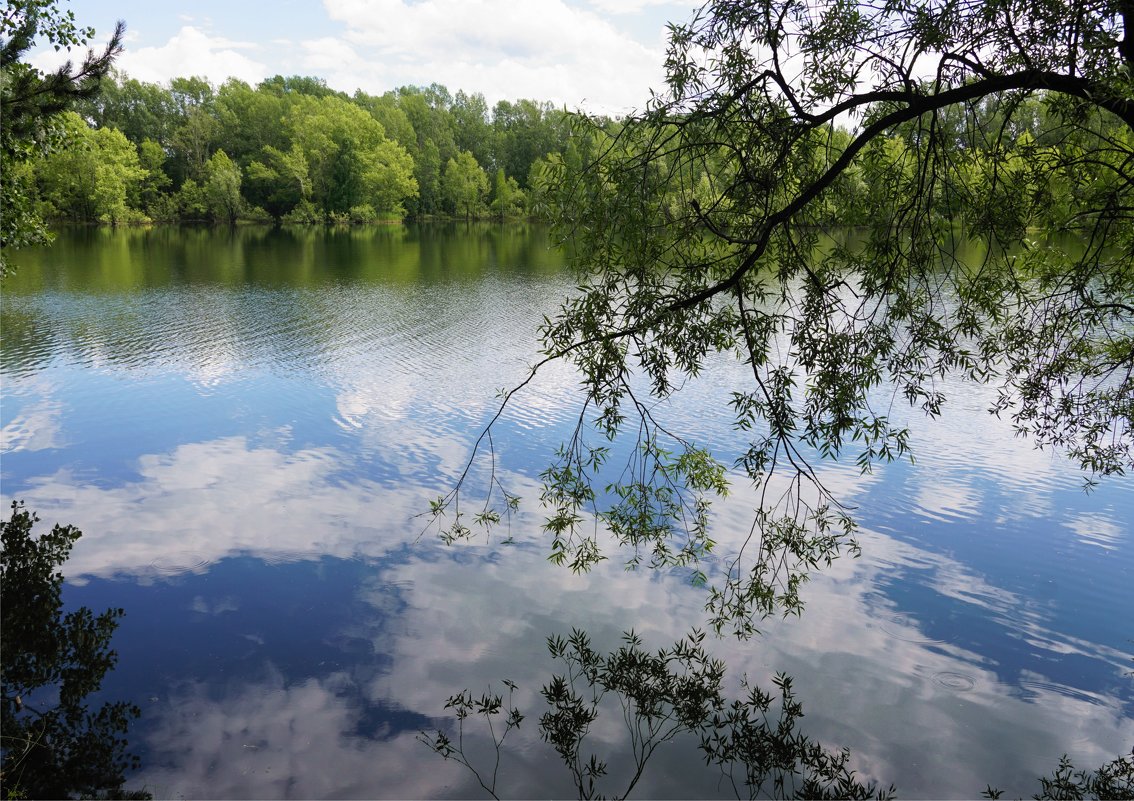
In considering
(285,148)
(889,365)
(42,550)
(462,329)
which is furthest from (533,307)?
(285,148)

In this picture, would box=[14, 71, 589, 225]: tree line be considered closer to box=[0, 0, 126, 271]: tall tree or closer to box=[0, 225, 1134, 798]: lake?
box=[0, 225, 1134, 798]: lake

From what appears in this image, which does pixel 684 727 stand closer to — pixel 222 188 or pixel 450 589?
pixel 450 589

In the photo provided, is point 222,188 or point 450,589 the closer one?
point 450,589

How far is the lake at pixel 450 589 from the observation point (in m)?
7.28

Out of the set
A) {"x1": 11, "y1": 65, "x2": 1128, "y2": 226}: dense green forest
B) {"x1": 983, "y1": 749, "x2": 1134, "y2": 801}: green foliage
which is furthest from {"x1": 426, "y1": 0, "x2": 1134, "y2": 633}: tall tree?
{"x1": 11, "y1": 65, "x2": 1128, "y2": 226}: dense green forest

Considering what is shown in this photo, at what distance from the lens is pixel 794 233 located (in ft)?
27.9

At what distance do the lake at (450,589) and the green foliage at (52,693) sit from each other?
0.67 feet

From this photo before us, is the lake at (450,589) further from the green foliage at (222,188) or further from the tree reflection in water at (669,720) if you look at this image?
the green foliage at (222,188)

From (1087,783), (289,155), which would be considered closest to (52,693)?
(1087,783)

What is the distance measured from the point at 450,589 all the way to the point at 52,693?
418cm

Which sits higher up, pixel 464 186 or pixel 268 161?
pixel 268 161

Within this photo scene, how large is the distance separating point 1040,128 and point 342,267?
37.9 m

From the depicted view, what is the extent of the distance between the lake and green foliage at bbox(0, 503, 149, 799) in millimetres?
205

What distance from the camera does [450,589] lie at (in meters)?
10.1
